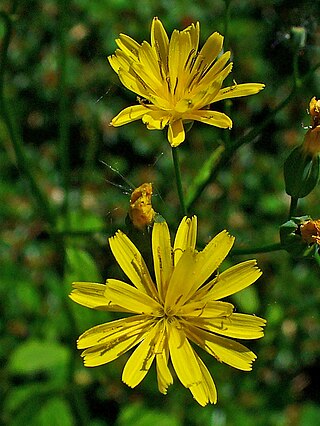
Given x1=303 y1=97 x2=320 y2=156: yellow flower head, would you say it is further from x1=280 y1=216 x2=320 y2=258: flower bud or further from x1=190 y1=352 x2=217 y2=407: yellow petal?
x1=190 y1=352 x2=217 y2=407: yellow petal

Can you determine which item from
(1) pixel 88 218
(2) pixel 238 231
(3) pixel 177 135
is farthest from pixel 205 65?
(2) pixel 238 231

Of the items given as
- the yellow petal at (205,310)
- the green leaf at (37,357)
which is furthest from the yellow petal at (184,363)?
the green leaf at (37,357)

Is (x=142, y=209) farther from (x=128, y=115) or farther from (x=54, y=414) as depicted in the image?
(x=54, y=414)

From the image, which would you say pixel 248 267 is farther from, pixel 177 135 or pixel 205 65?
pixel 205 65

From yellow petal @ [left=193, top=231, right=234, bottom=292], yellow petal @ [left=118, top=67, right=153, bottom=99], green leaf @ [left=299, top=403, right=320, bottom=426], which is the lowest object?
green leaf @ [left=299, top=403, right=320, bottom=426]

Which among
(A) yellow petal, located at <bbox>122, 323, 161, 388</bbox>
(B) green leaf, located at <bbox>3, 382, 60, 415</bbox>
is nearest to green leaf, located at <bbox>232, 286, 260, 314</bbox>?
(B) green leaf, located at <bbox>3, 382, 60, 415</bbox>

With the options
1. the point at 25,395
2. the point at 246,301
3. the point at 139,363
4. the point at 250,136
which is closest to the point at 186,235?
the point at 139,363
